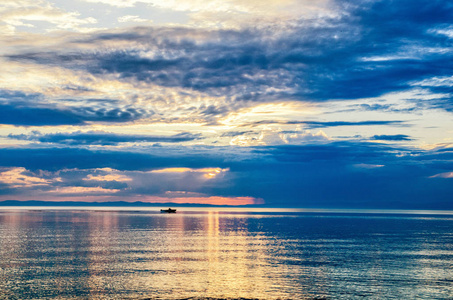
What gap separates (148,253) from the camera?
Result: 91.3 metres

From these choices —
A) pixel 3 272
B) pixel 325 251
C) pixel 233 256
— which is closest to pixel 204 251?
pixel 233 256

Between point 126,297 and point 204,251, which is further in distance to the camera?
point 204,251

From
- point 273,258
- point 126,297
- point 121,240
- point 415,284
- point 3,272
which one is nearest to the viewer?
point 126,297

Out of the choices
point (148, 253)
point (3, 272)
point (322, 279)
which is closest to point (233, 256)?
point (148, 253)

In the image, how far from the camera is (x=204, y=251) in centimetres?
9650

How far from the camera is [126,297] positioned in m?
52.6

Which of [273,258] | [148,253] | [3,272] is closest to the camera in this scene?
[3,272]

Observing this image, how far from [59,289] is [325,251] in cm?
5974

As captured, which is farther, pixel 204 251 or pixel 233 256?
pixel 204 251

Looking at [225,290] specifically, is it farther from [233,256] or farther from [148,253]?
[148,253]

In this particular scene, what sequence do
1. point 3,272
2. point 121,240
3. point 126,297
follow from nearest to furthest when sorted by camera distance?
point 126,297 < point 3,272 < point 121,240

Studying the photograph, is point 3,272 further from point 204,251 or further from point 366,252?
point 366,252

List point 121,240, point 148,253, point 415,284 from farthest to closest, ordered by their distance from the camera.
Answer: point 121,240 < point 148,253 < point 415,284

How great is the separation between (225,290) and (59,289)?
71.3ft
